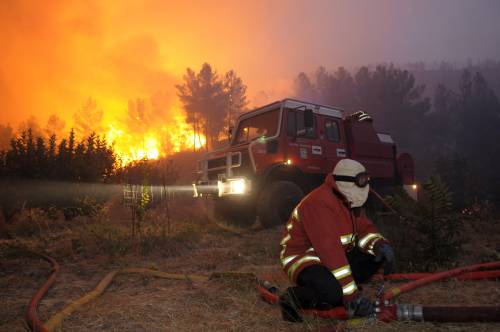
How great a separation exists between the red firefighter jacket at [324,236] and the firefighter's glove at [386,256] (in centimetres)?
10

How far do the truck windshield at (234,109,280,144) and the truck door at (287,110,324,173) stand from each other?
36cm

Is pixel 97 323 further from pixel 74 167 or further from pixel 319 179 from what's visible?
pixel 74 167

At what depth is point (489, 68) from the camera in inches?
5472

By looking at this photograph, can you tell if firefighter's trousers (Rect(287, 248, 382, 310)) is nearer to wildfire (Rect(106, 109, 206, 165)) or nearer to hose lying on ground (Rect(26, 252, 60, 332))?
hose lying on ground (Rect(26, 252, 60, 332))

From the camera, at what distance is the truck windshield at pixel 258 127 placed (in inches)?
311

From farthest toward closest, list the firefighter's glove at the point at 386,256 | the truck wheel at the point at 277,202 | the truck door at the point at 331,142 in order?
the truck door at the point at 331,142
the truck wheel at the point at 277,202
the firefighter's glove at the point at 386,256

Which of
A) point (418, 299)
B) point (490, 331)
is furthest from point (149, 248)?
point (490, 331)

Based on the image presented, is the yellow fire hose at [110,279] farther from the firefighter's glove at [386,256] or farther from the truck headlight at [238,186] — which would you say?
the truck headlight at [238,186]

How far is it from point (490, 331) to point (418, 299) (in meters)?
0.88

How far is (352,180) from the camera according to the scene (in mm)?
2879

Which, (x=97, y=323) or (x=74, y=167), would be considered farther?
(x=74, y=167)

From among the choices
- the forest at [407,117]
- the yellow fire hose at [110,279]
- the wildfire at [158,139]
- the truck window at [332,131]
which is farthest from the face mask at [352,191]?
the wildfire at [158,139]

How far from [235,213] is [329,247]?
621cm

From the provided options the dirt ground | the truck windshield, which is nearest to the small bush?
the dirt ground
